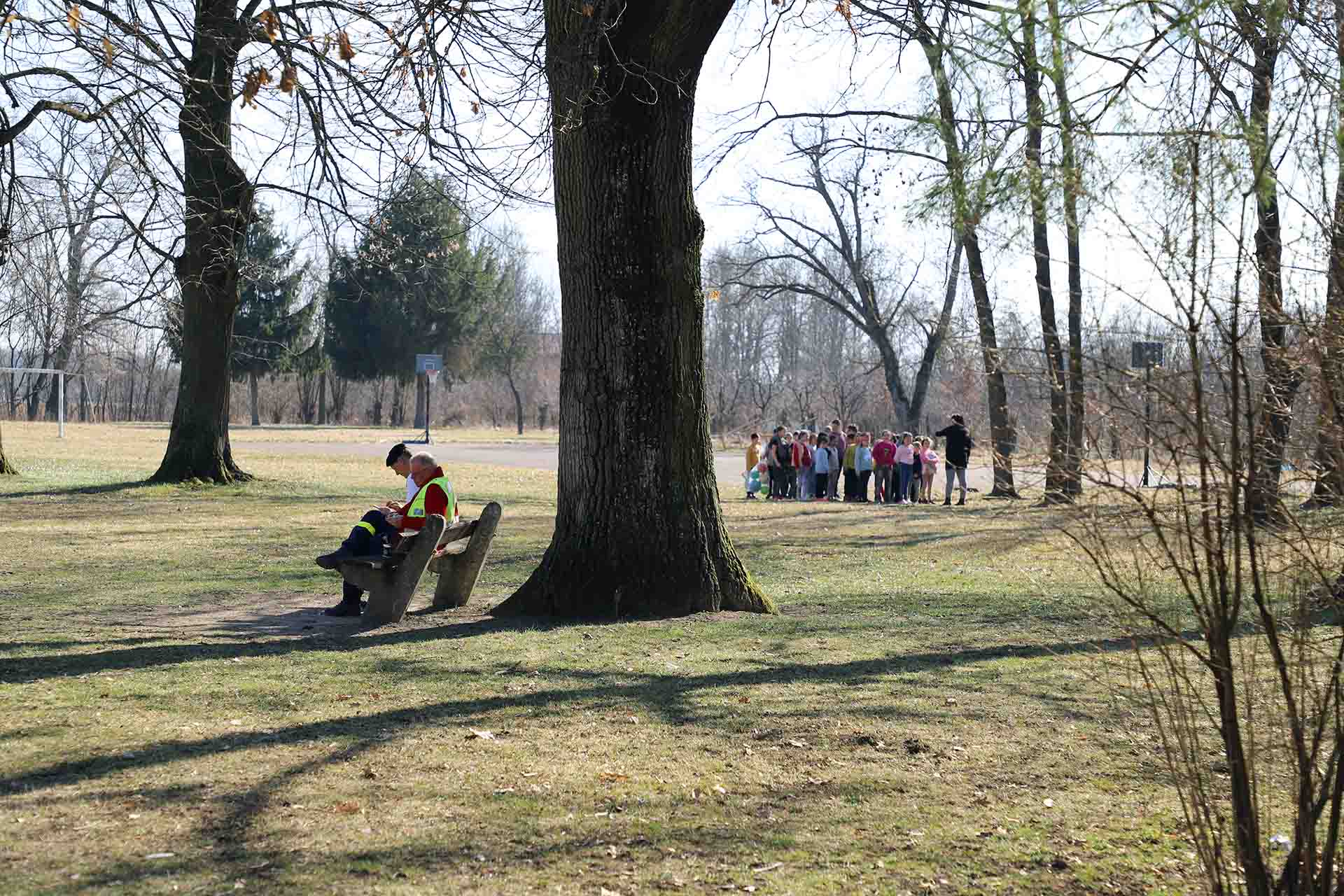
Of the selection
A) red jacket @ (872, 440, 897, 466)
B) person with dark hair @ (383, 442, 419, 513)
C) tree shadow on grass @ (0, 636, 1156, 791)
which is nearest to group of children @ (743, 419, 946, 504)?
red jacket @ (872, 440, 897, 466)

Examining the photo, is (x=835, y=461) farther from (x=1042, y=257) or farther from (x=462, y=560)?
(x=1042, y=257)

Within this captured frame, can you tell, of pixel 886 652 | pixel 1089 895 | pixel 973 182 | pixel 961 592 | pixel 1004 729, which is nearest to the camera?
pixel 1089 895

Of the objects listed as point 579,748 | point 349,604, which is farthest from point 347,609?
point 579,748

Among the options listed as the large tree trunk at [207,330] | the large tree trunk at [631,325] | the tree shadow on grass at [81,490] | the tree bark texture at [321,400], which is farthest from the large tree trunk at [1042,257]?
the tree bark texture at [321,400]

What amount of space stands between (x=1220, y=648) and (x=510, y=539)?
12.6 metres

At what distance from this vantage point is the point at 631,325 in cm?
920

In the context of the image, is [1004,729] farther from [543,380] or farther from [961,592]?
[543,380]

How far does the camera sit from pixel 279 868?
4.08 meters

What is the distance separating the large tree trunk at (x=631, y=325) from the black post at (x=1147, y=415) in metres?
5.89

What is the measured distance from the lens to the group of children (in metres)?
24.4

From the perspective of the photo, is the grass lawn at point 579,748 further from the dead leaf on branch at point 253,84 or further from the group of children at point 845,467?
the group of children at point 845,467

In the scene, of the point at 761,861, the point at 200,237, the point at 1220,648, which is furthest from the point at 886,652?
the point at 200,237

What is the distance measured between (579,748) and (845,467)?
65.0 ft

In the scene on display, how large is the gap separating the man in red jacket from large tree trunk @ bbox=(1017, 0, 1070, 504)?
4.37m
